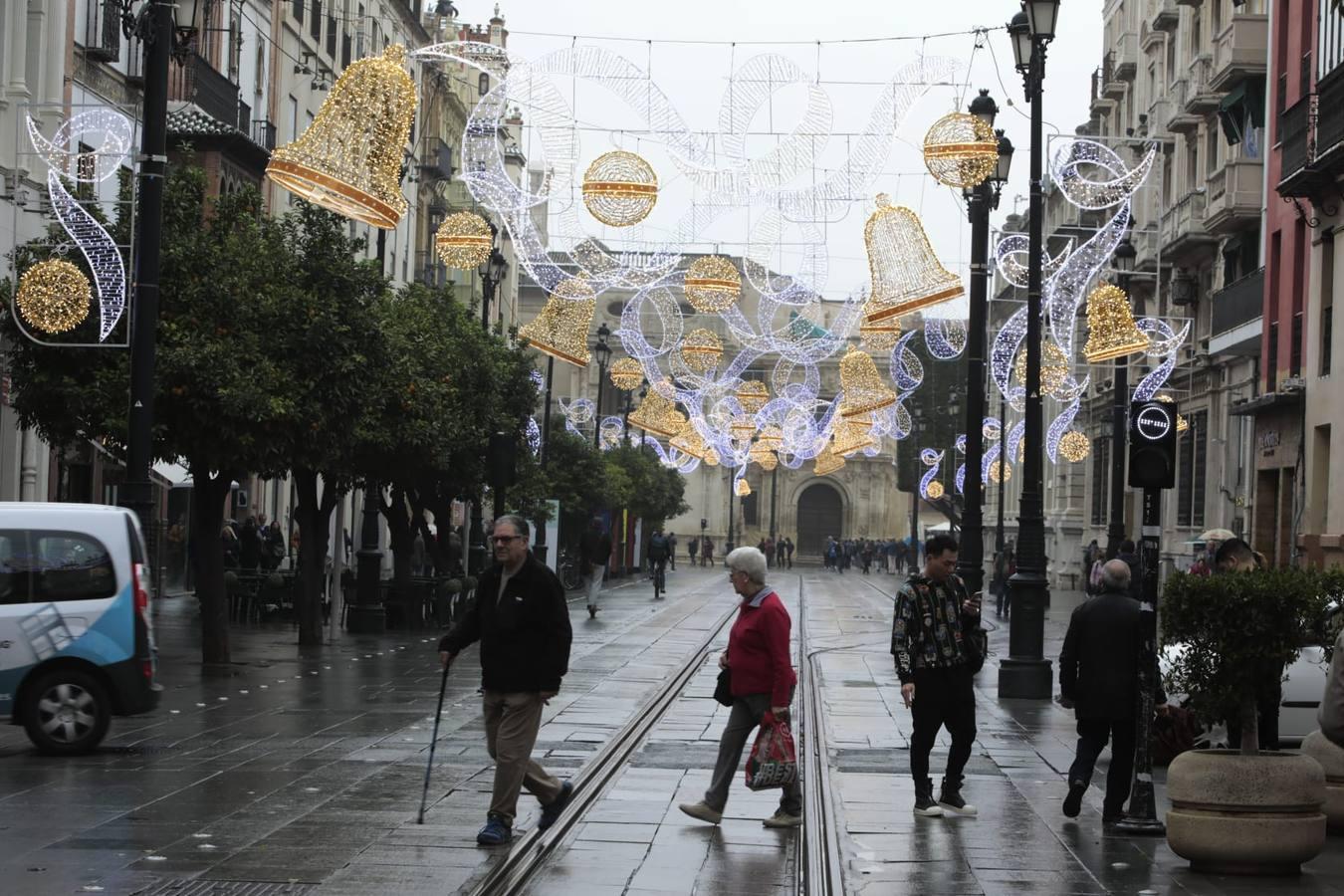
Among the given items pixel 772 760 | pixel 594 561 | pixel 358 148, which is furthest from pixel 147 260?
pixel 594 561

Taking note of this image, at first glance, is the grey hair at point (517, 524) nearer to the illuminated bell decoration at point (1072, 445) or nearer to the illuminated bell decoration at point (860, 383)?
the illuminated bell decoration at point (860, 383)

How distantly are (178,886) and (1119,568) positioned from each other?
588cm

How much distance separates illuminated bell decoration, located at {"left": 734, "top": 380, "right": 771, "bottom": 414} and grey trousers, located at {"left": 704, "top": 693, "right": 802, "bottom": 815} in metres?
39.5

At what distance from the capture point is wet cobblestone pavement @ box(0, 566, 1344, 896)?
9.78 meters

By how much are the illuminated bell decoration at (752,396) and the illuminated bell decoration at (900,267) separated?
28.9 meters

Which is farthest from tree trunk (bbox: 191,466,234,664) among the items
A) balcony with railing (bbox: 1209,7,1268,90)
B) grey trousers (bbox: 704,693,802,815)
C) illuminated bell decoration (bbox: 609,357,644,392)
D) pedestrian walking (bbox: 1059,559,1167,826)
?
illuminated bell decoration (bbox: 609,357,644,392)

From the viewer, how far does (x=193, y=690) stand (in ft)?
63.2

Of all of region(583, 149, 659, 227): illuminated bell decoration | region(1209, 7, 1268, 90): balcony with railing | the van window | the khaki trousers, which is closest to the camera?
the khaki trousers

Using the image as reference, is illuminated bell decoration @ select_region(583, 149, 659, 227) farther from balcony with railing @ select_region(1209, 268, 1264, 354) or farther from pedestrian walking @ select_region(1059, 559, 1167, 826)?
balcony with railing @ select_region(1209, 268, 1264, 354)

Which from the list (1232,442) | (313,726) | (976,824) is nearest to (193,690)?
(313,726)

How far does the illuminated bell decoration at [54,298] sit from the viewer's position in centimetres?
2150

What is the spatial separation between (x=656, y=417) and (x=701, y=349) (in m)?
8.25

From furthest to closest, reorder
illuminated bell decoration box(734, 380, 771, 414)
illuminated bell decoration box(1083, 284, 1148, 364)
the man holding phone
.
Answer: illuminated bell decoration box(734, 380, 771, 414), illuminated bell decoration box(1083, 284, 1148, 364), the man holding phone

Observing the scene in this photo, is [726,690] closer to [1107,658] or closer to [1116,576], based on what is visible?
[1107,658]
